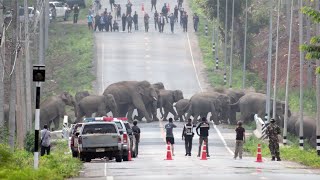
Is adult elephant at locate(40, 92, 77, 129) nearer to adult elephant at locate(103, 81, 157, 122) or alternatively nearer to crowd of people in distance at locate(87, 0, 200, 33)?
adult elephant at locate(103, 81, 157, 122)

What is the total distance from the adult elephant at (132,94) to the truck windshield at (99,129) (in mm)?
30570

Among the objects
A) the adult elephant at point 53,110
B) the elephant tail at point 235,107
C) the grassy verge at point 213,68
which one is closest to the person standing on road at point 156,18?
the grassy verge at point 213,68

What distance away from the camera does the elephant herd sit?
78438 millimetres

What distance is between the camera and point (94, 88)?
95.3m

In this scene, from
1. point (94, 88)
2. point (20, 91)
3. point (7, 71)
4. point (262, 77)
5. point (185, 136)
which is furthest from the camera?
point (262, 77)

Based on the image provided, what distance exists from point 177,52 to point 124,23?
11.4 meters

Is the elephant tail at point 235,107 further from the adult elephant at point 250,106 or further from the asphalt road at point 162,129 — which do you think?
the asphalt road at point 162,129

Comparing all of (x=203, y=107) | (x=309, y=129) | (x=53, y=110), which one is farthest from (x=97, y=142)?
(x=203, y=107)

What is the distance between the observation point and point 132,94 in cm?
8175

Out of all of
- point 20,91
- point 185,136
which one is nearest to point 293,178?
point 185,136

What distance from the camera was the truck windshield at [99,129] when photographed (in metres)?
50.0

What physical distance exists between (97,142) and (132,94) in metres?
32.2

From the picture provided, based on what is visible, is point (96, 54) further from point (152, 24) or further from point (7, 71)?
point (7, 71)

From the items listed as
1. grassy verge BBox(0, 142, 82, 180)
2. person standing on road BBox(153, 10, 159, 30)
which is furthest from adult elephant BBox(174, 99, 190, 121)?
person standing on road BBox(153, 10, 159, 30)
